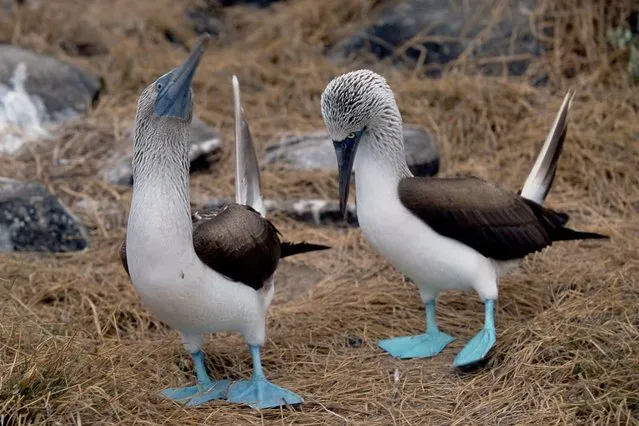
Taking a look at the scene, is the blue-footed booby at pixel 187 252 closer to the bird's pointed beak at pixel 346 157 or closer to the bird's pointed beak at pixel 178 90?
the bird's pointed beak at pixel 178 90

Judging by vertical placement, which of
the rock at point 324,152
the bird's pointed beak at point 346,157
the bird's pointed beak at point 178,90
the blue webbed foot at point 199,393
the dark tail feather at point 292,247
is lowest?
the blue webbed foot at point 199,393

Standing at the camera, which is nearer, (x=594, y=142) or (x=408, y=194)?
(x=408, y=194)

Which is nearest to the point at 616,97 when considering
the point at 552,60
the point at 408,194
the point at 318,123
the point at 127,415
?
the point at 552,60

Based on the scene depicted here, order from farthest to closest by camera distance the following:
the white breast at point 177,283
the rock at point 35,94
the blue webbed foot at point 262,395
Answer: the rock at point 35,94 → the blue webbed foot at point 262,395 → the white breast at point 177,283

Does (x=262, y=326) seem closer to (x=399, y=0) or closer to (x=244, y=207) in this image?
(x=244, y=207)

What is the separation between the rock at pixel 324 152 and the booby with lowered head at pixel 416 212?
1835 millimetres

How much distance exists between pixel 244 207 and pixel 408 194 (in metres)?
0.71

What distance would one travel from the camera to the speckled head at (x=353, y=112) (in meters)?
4.23

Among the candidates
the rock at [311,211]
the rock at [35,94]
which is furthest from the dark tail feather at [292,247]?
the rock at [35,94]

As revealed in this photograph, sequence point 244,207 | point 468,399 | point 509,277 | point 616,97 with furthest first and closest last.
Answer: point 616,97, point 509,277, point 244,207, point 468,399

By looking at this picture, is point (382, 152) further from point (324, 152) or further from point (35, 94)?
point (35, 94)

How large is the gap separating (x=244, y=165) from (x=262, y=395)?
4.01 feet

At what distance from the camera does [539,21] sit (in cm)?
793

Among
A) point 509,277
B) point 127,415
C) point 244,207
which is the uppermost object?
point 244,207
